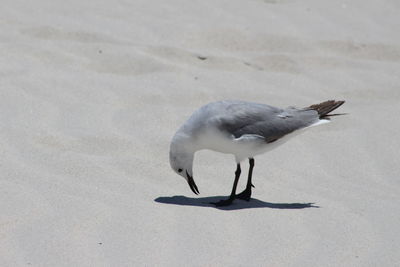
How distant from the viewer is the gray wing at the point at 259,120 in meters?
5.38

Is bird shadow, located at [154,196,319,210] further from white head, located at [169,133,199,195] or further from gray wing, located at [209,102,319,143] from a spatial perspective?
gray wing, located at [209,102,319,143]

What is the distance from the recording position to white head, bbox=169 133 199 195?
17.7 ft

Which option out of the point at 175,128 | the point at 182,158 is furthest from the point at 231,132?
the point at 175,128

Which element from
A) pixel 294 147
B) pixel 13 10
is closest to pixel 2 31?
pixel 13 10

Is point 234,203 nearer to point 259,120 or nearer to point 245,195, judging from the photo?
point 245,195

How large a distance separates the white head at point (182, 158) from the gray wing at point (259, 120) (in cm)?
27

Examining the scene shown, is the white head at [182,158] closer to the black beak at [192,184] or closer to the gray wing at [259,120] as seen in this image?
the black beak at [192,184]

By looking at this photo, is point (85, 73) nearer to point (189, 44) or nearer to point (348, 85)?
point (189, 44)

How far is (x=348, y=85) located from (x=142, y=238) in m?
4.50

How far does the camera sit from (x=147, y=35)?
908 cm

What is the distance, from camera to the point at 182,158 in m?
5.43

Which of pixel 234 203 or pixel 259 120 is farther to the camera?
pixel 259 120

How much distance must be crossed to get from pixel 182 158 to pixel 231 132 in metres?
0.38

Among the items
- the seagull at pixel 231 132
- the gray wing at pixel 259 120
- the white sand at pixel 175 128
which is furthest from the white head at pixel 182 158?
the gray wing at pixel 259 120
